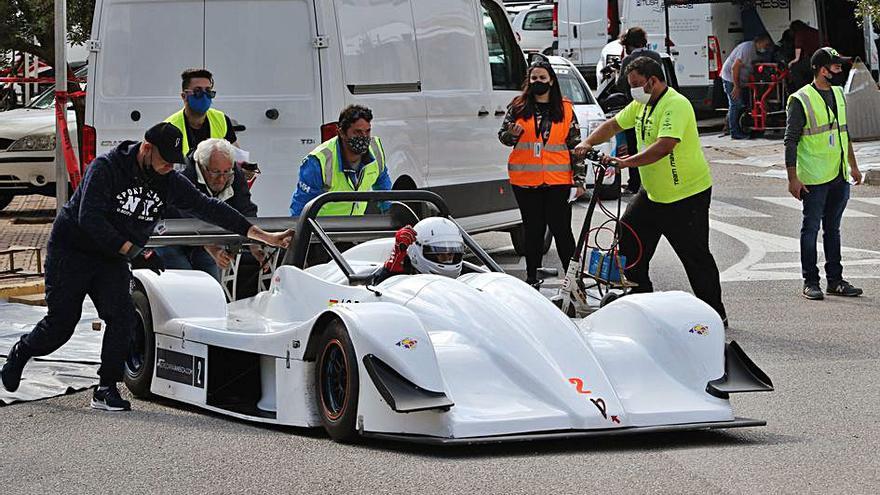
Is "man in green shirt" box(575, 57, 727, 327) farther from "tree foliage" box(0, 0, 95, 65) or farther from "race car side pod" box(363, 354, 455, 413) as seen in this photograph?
"tree foliage" box(0, 0, 95, 65)

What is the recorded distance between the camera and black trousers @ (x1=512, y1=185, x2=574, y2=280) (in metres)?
12.7

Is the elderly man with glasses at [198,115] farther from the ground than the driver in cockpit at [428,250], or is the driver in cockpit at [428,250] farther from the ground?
the elderly man with glasses at [198,115]

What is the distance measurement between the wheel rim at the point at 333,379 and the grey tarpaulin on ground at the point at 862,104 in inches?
750

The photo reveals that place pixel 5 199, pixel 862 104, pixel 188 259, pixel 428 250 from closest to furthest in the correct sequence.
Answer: pixel 428 250 → pixel 188 259 → pixel 5 199 → pixel 862 104

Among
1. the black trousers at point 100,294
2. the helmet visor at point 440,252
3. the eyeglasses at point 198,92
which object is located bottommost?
the black trousers at point 100,294

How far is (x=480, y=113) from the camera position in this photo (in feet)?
47.7

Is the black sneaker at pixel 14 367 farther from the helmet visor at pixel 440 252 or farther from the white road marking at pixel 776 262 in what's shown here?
the white road marking at pixel 776 262

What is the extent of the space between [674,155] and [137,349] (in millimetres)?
4175

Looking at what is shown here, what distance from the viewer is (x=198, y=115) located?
1152cm

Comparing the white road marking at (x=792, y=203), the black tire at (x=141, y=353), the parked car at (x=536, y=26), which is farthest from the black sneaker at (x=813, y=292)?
the parked car at (x=536, y=26)

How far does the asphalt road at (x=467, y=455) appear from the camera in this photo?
659 centimetres

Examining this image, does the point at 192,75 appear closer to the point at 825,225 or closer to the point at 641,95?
the point at 641,95

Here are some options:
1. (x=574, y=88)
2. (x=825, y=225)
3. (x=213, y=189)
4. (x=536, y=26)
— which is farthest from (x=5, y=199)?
(x=536, y=26)

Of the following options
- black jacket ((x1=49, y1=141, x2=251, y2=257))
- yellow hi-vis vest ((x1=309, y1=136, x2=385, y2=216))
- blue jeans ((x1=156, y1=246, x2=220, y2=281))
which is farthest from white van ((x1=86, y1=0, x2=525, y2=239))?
black jacket ((x1=49, y1=141, x2=251, y2=257))
